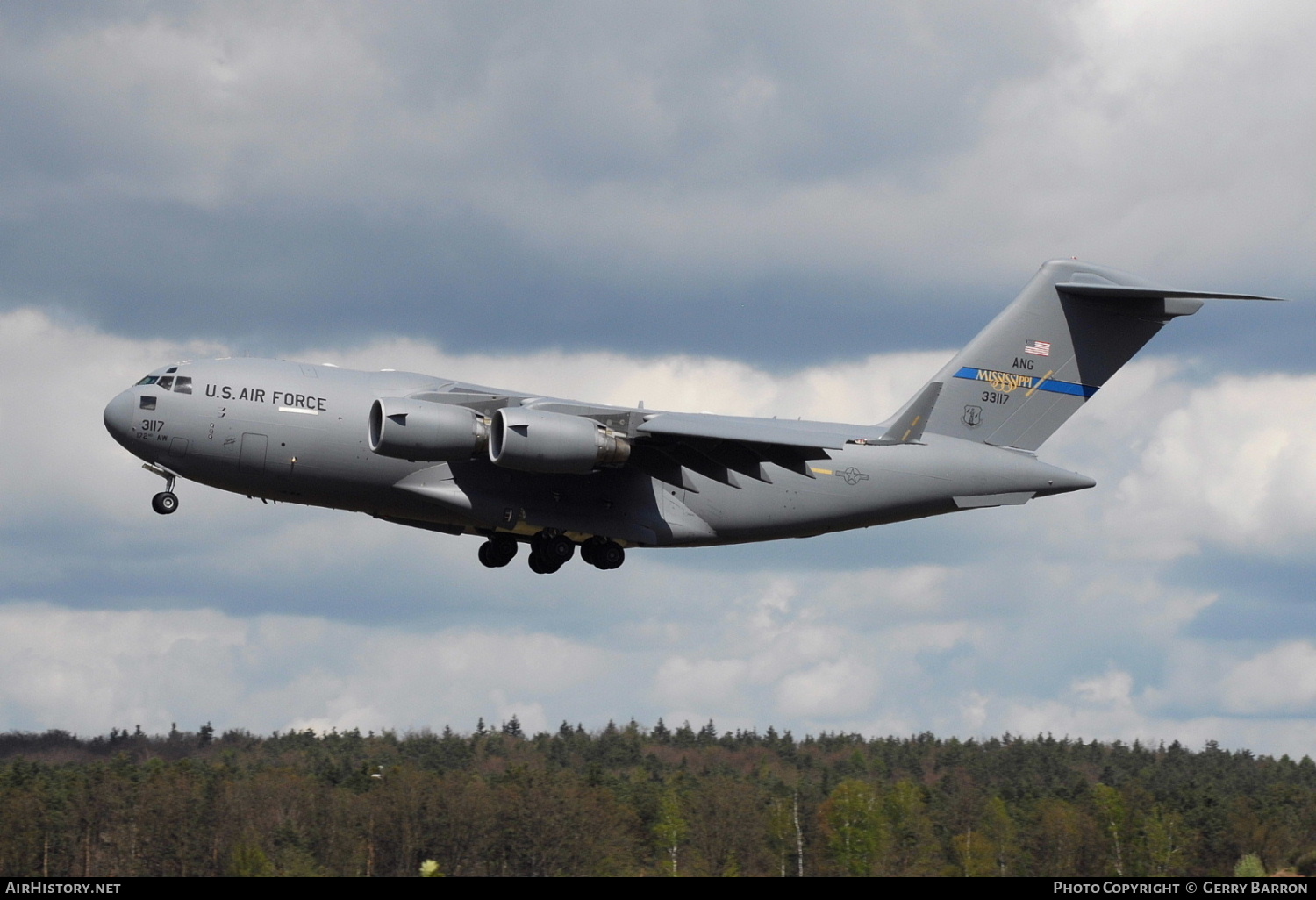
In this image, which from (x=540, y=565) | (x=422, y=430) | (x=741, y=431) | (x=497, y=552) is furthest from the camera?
(x=497, y=552)

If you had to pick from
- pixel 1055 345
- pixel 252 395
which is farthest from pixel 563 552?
pixel 1055 345

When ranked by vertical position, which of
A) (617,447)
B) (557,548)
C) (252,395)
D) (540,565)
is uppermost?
(252,395)

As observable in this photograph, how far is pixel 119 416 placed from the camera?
18250 millimetres

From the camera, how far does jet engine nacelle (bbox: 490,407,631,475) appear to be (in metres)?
18.1

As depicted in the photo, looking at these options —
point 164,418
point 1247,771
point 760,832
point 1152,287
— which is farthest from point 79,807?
point 1247,771

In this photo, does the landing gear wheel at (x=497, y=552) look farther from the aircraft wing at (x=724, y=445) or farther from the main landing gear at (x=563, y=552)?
the aircraft wing at (x=724, y=445)

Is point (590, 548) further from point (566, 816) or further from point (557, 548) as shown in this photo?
point (566, 816)

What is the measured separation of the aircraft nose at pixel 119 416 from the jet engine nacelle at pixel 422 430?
110 inches

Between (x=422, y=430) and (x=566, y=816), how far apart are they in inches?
770

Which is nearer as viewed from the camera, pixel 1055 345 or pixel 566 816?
pixel 1055 345

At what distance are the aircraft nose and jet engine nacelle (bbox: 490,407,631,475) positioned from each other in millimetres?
4207

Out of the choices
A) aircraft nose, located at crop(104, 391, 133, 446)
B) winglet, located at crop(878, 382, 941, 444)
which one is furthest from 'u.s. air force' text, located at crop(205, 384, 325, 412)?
winglet, located at crop(878, 382, 941, 444)

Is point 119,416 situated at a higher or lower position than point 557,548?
higher

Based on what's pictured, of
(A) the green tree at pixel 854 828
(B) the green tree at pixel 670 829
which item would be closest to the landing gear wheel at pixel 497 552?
(B) the green tree at pixel 670 829
